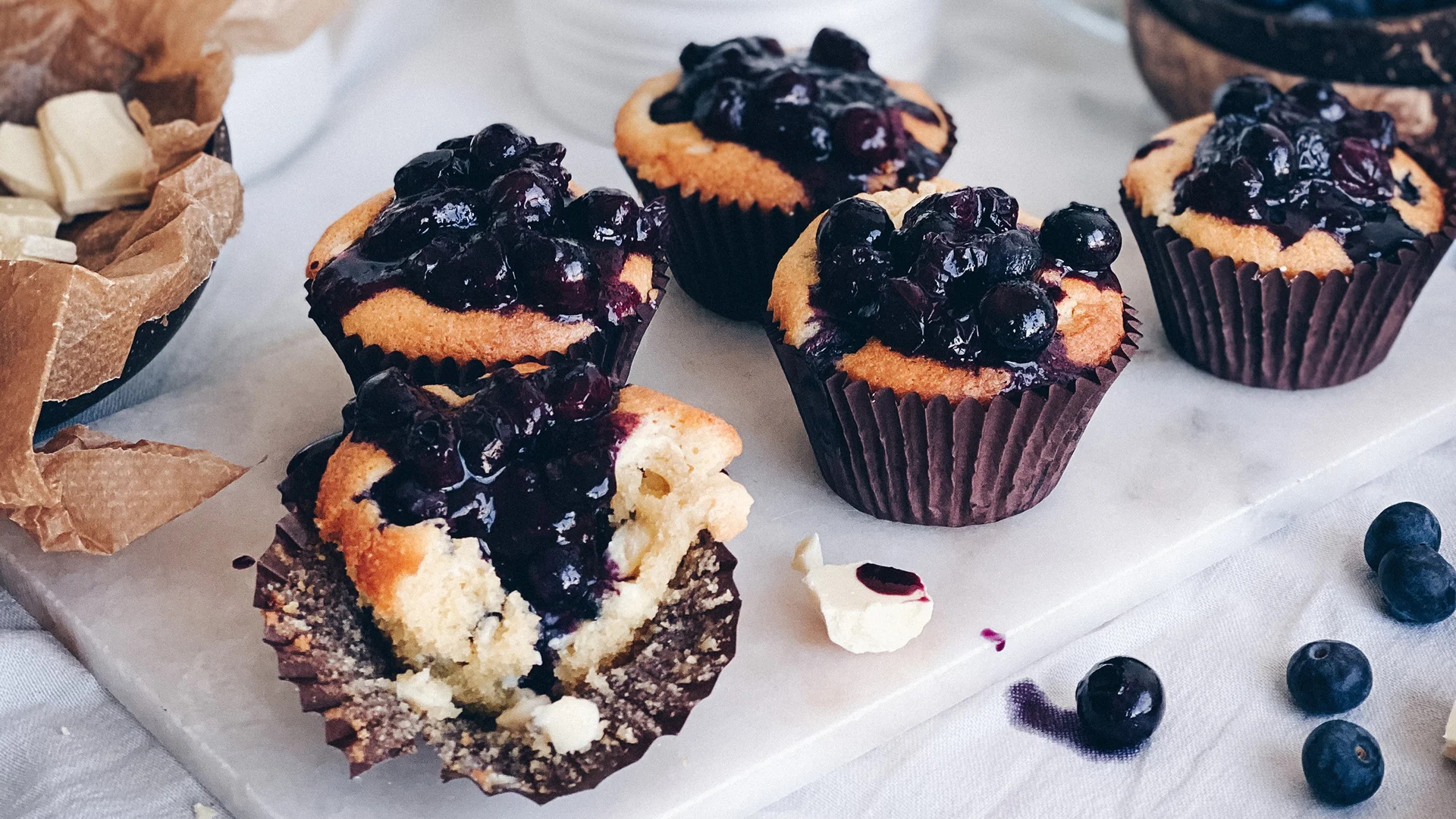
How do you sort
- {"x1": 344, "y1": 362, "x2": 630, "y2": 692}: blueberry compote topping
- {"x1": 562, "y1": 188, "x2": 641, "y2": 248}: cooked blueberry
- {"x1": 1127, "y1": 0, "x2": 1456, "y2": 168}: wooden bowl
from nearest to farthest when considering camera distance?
1. {"x1": 344, "y1": 362, "x2": 630, "y2": 692}: blueberry compote topping
2. {"x1": 562, "y1": 188, "x2": 641, "y2": 248}: cooked blueberry
3. {"x1": 1127, "y1": 0, "x2": 1456, "y2": 168}: wooden bowl

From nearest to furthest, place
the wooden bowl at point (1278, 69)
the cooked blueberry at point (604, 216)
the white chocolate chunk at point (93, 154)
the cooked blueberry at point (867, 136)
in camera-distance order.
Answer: the cooked blueberry at point (604, 216), the cooked blueberry at point (867, 136), the white chocolate chunk at point (93, 154), the wooden bowl at point (1278, 69)

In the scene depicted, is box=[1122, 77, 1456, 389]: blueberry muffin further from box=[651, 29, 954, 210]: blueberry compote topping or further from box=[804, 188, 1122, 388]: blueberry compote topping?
box=[651, 29, 954, 210]: blueberry compote topping

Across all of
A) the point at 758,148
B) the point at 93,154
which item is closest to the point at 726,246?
the point at 758,148

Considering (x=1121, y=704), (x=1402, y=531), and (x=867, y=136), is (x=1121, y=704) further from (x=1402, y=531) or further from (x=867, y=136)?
(x=867, y=136)

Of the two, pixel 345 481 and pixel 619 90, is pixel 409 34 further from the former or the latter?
pixel 345 481

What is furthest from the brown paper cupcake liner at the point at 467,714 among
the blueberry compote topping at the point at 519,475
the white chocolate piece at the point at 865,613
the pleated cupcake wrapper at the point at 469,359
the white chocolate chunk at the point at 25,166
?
the white chocolate chunk at the point at 25,166

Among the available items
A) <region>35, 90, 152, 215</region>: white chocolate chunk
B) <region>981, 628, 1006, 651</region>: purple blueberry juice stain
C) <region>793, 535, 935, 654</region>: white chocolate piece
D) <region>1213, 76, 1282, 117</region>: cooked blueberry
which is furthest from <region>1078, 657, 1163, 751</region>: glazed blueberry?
<region>35, 90, 152, 215</region>: white chocolate chunk

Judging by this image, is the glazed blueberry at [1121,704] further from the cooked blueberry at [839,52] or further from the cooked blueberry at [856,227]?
the cooked blueberry at [839,52]
